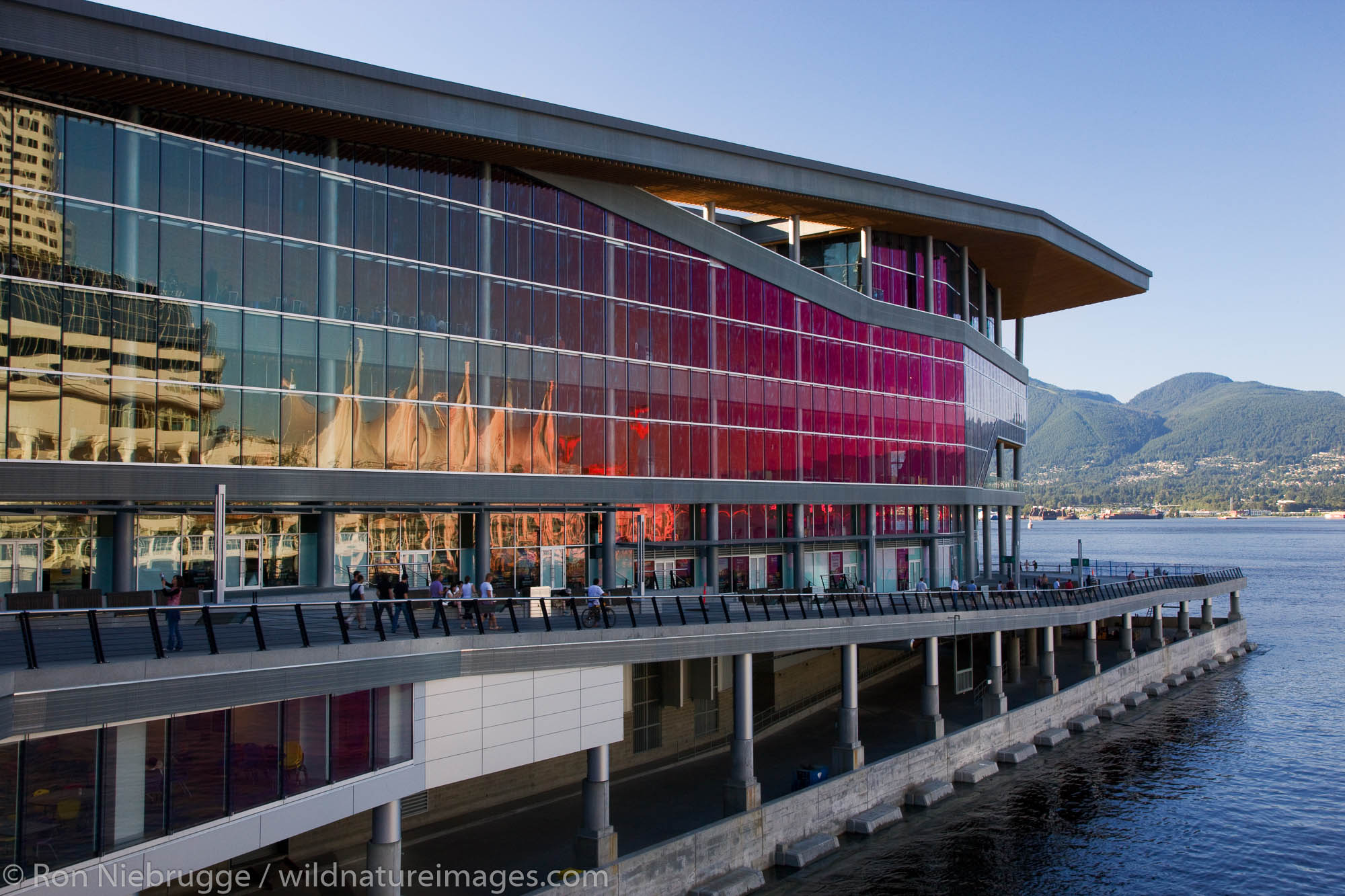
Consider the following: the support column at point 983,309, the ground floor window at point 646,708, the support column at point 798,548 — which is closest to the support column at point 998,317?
the support column at point 983,309

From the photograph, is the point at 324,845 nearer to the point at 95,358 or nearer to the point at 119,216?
the point at 95,358

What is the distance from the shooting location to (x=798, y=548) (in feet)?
161

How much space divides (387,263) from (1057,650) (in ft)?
156

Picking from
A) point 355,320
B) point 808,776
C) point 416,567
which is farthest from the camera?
point 416,567

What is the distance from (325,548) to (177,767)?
1618 centimetres

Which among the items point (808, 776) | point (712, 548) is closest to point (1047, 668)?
point (712, 548)

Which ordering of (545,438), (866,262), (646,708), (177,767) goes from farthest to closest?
(866,262) < (545,438) < (646,708) < (177,767)

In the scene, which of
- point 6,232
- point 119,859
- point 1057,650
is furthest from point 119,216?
point 1057,650

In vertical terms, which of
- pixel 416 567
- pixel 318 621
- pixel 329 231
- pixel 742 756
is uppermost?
pixel 329 231

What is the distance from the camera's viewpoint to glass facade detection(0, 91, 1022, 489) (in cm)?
2673

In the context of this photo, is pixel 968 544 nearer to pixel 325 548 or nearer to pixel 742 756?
pixel 742 756

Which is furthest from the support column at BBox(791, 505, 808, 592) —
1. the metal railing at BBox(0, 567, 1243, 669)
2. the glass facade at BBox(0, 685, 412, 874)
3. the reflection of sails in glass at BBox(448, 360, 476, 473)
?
the glass facade at BBox(0, 685, 412, 874)

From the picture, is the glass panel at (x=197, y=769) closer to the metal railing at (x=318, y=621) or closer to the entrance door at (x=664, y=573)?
the metal railing at (x=318, y=621)

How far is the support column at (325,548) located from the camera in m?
32.3
